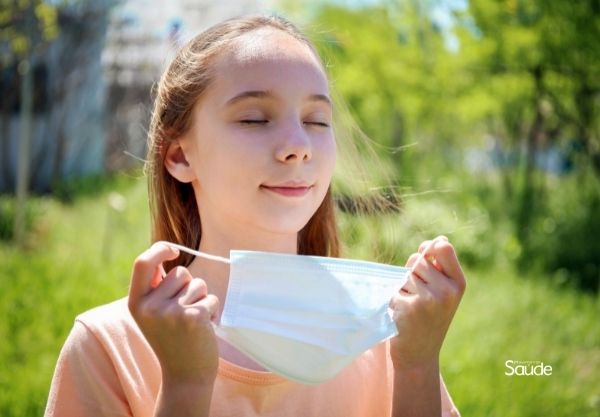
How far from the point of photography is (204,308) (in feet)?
4.22

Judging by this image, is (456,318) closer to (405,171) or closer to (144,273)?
(144,273)

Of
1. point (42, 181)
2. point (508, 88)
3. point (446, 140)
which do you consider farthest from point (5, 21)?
point (446, 140)

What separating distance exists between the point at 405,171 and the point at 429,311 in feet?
31.2

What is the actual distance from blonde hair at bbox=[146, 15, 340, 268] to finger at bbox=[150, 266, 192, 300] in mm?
477

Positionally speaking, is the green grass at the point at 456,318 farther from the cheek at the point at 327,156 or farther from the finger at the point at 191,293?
the finger at the point at 191,293

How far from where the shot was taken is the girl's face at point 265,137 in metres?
1.50

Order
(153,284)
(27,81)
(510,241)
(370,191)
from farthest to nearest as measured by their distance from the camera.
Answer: (510,241)
(27,81)
(370,191)
(153,284)

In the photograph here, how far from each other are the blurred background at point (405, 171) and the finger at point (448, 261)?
0.62 m

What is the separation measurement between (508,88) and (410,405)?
309 inches

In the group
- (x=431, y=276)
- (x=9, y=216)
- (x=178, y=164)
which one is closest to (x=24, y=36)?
(x=9, y=216)

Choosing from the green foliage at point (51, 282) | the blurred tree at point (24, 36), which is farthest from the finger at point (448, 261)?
the blurred tree at point (24, 36)

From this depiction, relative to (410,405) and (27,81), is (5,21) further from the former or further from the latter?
(410,405)

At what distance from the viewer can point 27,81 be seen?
729 cm

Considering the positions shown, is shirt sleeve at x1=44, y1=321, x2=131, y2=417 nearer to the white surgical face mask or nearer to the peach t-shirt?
the peach t-shirt
